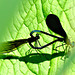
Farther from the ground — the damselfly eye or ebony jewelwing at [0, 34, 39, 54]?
the damselfly eye

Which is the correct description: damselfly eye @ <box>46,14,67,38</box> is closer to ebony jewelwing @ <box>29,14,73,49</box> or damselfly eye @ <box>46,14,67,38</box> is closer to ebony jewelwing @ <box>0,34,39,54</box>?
ebony jewelwing @ <box>29,14,73,49</box>

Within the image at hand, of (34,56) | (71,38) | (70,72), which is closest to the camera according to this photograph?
(70,72)

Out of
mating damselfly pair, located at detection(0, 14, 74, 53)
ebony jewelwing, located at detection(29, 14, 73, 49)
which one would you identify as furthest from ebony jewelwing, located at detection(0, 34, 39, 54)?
ebony jewelwing, located at detection(29, 14, 73, 49)

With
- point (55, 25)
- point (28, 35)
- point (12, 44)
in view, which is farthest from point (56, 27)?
point (12, 44)

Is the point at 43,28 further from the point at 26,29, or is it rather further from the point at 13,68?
the point at 13,68

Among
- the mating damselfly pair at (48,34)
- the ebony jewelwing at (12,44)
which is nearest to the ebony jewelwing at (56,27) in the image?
the mating damselfly pair at (48,34)

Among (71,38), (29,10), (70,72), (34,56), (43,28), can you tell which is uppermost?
(29,10)

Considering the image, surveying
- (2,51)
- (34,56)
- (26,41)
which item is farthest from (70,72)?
(2,51)
